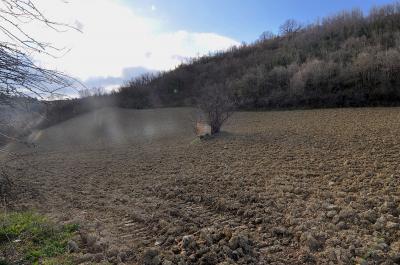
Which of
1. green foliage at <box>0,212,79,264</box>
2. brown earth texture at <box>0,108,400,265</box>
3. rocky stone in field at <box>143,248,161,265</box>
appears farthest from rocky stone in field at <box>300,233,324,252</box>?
green foliage at <box>0,212,79,264</box>

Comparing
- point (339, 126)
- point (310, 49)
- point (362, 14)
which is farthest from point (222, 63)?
point (339, 126)

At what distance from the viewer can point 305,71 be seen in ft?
88.6

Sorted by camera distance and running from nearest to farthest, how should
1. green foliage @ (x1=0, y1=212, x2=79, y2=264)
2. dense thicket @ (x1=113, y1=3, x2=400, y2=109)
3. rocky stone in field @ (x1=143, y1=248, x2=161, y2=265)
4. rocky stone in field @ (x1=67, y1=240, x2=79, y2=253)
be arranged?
rocky stone in field @ (x1=143, y1=248, x2=161, y2=265) < green foliage @ (x1=0, y1=212, x2=79, y2=264) < rocky stone in field @ (x1=67, y1=240, x2=79, y2=253) < dense thicket @ (x1=113, y1=3, x2=400, y2=109)

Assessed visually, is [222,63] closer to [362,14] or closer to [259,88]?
[259,88]

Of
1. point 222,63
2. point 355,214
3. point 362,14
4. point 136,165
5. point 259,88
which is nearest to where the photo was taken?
point 355,214

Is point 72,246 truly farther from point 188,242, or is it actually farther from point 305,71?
point 305,71

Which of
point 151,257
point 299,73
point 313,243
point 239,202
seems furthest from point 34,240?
point 299,73

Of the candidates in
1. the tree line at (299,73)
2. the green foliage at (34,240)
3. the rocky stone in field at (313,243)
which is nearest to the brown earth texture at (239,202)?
the rocky stone in field at (313,243)

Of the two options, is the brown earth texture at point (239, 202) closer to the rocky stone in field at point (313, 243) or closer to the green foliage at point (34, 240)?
the rocky stone in field at point (313, 243)

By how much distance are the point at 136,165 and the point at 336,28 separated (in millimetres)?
30513

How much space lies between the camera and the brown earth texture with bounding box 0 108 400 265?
420 cm

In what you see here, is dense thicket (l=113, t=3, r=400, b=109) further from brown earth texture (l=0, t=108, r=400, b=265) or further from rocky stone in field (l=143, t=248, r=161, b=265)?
rocky stone in field (l=143, t=248, r=161, b=265)

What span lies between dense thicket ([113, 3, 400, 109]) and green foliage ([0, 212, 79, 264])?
21.2 m

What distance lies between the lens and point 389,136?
35.8ft
